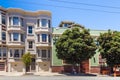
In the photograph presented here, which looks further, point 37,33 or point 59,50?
point 37,33

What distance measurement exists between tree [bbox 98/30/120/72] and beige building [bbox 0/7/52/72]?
36.5 feet

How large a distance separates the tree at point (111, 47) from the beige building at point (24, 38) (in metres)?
11.1

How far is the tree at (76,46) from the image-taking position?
4247 cm

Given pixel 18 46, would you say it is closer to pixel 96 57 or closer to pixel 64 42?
pixel 64 42

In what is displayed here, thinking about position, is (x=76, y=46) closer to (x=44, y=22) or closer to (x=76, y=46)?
(x=76, y=46)

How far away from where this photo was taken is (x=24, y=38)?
164 feet

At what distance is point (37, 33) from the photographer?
50.0 meters

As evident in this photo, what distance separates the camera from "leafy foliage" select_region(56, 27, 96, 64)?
42.5 meters

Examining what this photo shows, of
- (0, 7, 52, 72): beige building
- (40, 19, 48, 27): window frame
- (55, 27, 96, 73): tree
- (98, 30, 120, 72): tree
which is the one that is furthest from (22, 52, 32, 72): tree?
(98, 30, 120, 72): tree

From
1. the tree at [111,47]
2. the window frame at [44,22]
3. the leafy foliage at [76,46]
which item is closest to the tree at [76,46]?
the leafy foliage at [76,46]

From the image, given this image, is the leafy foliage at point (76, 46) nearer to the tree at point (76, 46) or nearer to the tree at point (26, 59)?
the tree at point (76, 46)

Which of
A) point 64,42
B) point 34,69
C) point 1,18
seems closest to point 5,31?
point 1,18

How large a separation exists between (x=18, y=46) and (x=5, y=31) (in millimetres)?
3799

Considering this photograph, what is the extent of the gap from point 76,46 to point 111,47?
241 inches
